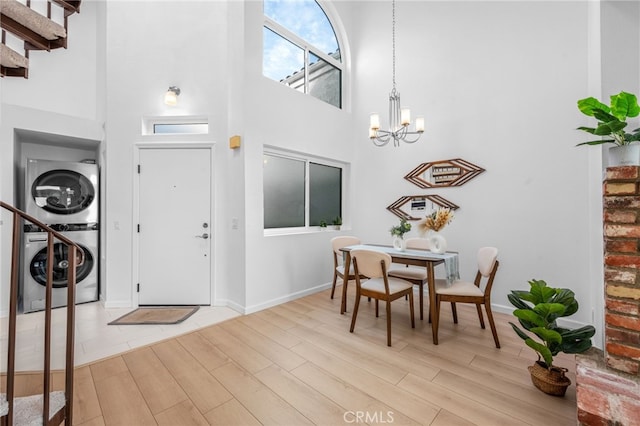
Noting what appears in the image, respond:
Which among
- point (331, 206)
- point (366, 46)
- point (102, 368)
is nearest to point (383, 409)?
point (102, 368)

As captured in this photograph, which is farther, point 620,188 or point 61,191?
point 61,191

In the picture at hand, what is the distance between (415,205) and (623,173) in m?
2.43

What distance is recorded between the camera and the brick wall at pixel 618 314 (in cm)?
132

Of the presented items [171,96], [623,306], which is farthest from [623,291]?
[171,96]

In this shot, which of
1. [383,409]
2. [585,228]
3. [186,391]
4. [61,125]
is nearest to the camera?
[383,409]

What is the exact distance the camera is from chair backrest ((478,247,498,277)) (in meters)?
2.40

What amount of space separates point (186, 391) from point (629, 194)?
2885mm

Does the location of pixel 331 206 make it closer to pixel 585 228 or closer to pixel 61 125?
pixel 585 228

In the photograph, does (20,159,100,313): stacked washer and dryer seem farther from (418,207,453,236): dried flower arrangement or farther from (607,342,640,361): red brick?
(607,342,640,361): red brick

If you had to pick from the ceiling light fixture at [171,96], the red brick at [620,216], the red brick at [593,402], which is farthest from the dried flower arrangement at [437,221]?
the ceiling light fixture at [171,96]

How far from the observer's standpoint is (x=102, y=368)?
2020mm

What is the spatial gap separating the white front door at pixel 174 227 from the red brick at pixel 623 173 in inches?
143

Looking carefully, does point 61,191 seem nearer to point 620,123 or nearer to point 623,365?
point 620,123

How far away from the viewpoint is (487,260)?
248 cm
